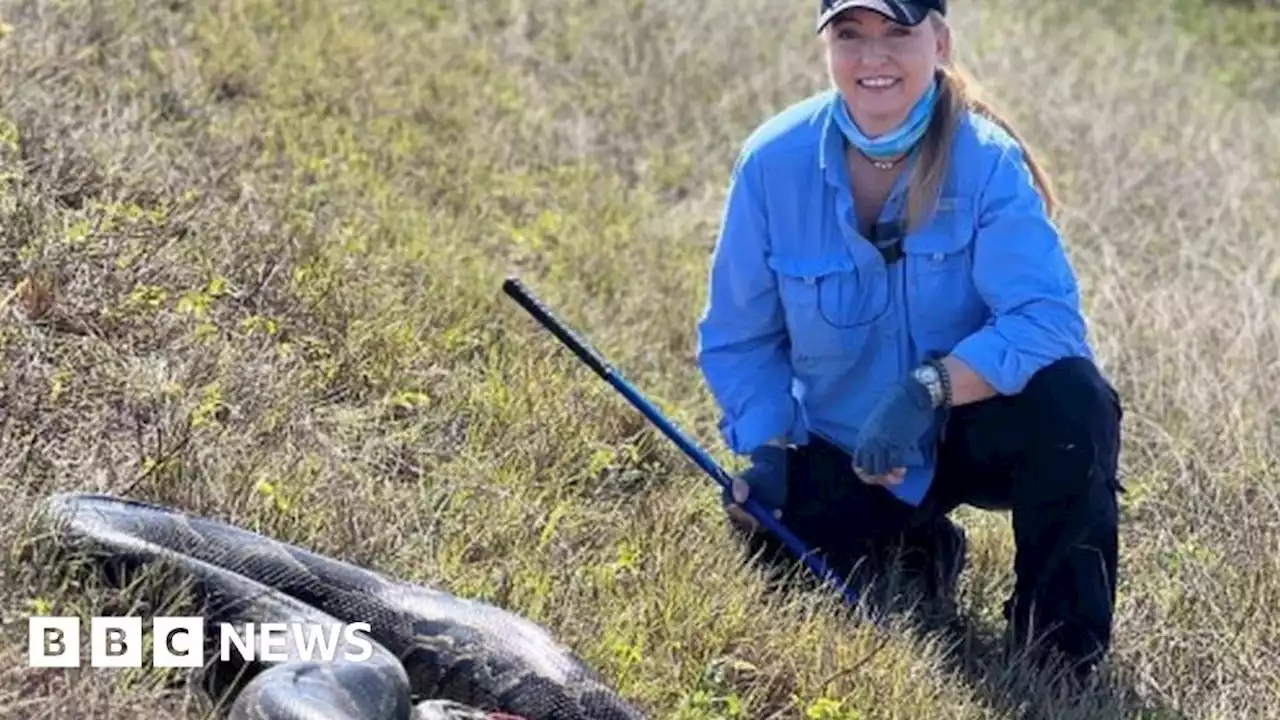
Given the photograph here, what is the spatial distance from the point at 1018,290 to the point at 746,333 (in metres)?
0.69

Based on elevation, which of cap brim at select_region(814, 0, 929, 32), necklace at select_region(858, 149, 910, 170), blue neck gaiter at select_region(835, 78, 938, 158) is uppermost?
cap brim at select_region(814, 0, 929, 32)

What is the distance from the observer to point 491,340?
5.17 meters

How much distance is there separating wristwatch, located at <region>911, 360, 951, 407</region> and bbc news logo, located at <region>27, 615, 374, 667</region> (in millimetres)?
1465

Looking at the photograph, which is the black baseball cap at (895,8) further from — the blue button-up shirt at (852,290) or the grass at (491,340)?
the grass at (491,340)

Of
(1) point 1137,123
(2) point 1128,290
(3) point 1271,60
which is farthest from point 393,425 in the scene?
(3) point 1271,60

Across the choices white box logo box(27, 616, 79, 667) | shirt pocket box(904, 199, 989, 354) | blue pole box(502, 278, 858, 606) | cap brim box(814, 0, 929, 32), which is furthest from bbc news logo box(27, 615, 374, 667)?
cap brim box(814, 0, 929, 32)

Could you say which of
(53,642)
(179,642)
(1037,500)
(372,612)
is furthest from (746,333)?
(53,642)

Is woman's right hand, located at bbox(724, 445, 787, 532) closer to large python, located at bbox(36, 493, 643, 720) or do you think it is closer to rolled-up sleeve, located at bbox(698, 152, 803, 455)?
rolled-up sleeve, located at bbox(698, 152, 803, 455)

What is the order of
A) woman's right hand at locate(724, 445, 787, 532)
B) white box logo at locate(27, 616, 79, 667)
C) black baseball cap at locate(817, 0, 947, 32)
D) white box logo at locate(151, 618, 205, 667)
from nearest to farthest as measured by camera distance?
white box logo at locate(27, 616, 79, 667) → white box logo at locate(151, 618, 205, 667) → black baseball cap at locate(817, 0, 947, 32) → woman's right hand at locate(724, 445, 787, 532)

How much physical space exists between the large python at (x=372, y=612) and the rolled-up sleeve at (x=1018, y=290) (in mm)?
1263

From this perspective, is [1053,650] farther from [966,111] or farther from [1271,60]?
[1271,60]

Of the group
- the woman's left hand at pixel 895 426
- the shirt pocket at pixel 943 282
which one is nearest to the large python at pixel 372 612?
the woman's left hand at pixel 895 426

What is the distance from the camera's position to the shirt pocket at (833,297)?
4297 mm

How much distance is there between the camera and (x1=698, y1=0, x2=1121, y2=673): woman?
13.6 ft
